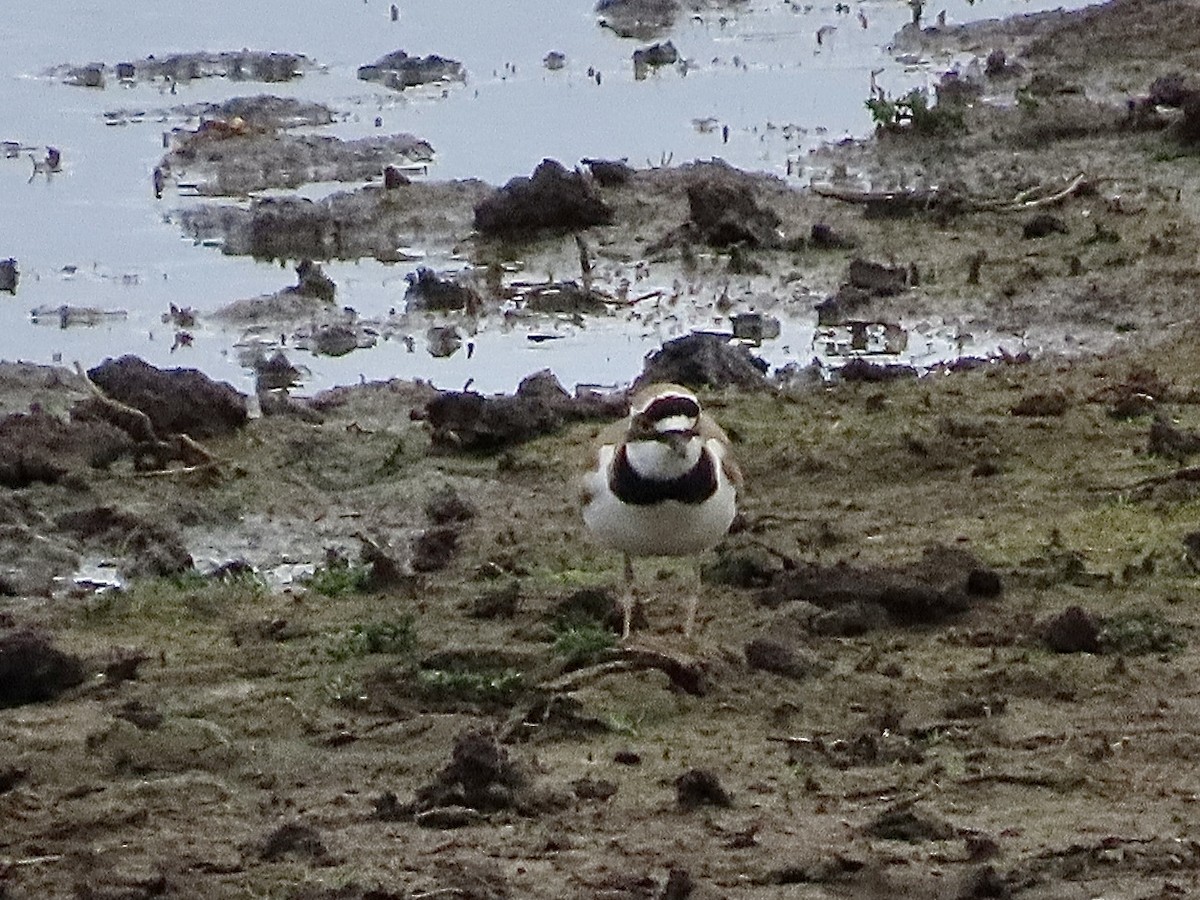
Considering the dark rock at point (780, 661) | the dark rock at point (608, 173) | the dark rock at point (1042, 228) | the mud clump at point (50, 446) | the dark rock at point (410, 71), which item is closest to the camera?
the dark rock at point (780, 661)

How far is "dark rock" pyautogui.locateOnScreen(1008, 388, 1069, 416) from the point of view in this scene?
372 inches

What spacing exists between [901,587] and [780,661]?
61cm

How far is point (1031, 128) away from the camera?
47.8 ft

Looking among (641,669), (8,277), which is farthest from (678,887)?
(8,277)

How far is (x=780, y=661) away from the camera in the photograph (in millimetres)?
6816

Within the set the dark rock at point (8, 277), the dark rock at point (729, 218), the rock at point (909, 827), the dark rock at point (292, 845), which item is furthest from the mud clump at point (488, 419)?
the rock at point (909, 827)

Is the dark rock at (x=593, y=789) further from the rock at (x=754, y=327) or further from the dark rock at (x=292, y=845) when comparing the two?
the rock at (x=754, y=327)

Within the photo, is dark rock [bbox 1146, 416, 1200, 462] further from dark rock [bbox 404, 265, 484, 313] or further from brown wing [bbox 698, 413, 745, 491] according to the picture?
dark rock [bbox 404, 265, 484, 313]

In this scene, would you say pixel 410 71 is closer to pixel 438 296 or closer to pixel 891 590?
pixel 438 296

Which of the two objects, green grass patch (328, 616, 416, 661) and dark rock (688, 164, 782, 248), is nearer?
green grass patch (328, 616, 416, 661)

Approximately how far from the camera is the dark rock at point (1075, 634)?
6.84m

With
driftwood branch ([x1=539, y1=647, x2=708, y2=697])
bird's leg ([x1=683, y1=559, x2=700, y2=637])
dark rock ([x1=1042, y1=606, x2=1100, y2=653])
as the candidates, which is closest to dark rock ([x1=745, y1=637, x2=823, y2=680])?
driftwood branch ([x1=539, y1=647, x2=708, y2=697])

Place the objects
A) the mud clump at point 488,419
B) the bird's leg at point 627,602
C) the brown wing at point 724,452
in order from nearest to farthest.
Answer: the bird's leg at point 627,602, the brown wing at point 724,452, the mud clump at point 488,419

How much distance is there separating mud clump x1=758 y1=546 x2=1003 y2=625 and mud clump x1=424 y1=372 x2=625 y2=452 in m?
2.18
